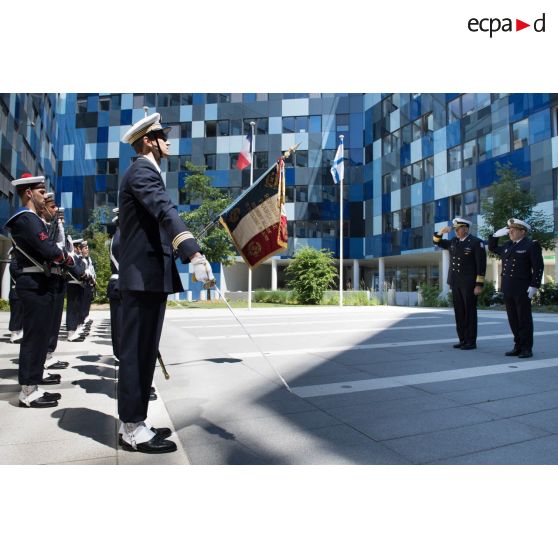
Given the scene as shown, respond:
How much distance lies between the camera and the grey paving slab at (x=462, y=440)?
2.81 m

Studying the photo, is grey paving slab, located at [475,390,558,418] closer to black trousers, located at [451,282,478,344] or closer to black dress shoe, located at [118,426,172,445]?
black dress shoe, located at [118,426,172,445]

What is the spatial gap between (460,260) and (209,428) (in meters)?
5.64

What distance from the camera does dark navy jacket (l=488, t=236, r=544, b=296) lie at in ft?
22.1

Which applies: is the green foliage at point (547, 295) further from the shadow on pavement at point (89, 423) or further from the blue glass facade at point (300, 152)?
the shadow on pavement at point (89, 423)

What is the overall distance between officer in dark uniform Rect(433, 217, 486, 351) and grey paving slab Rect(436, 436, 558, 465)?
436 cm

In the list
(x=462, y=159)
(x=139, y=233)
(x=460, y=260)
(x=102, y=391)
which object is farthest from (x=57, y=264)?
(x=462, y=159)

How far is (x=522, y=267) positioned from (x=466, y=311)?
106 cm

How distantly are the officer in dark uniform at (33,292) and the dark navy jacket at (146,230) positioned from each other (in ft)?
4.50

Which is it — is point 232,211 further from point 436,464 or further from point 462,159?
point 462,159

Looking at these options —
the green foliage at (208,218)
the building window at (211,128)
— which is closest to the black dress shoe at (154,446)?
the green foliage at (208,218)

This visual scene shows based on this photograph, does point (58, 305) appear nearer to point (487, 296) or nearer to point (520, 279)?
point (520, 279)

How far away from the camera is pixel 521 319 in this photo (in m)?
6.54

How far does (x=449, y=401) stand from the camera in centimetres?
404

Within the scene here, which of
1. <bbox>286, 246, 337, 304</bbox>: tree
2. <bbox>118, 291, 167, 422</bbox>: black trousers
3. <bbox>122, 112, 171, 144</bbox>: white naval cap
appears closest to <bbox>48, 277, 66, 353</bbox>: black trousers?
<bbox>118, 291, 167, 422</bbox>: black trousers
